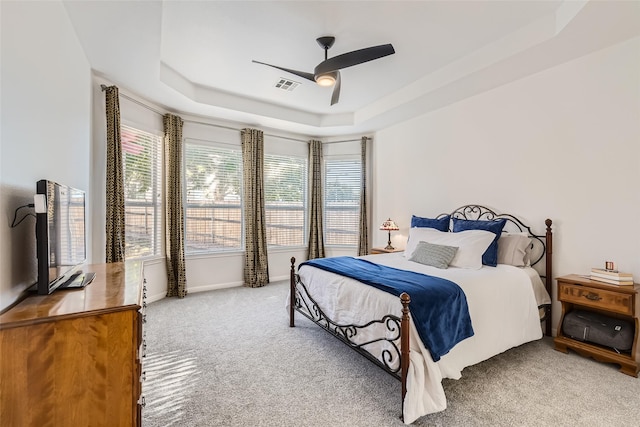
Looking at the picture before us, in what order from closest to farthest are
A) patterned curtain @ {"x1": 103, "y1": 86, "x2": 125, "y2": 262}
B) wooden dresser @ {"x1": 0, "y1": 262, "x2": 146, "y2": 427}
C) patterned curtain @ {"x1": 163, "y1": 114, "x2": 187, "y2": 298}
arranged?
1. wooden dresser @ {"x1": 0, "y1": 262, "x2": 146, "y2": 427}
2. patterned curtain @ {"x1": 103, "y1": 86, "x2": 125, "y2": 262}
3. patterned curtain @ {"x1": 163, "y1": 114, "x2": 187, "y2": 298}

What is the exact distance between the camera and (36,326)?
3.68 feet

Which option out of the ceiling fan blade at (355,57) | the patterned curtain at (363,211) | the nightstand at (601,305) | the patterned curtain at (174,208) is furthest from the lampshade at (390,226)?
the patterned curtain at (174,208)

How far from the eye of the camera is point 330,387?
2229 millimetres

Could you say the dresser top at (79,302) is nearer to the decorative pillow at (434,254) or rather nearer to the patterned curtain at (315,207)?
the decorative pillow at (434,254)

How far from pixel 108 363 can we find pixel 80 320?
0.21 meters

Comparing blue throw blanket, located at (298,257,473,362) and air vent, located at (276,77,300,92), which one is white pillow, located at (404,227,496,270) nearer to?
blue throw blanket, located at (298,257,473,362)

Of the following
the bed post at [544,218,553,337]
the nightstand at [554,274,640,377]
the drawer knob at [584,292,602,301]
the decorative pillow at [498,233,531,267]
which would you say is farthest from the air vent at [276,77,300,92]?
the drawer knob at [584,292,602,301]

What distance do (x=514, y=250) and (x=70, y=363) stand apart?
3.53m

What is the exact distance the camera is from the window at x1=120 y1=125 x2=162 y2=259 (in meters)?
3.89

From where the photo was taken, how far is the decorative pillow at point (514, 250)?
3061 mm

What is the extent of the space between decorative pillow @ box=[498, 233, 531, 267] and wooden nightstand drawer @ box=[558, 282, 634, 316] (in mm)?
406

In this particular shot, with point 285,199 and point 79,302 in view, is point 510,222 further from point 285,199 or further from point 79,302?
point 79,302

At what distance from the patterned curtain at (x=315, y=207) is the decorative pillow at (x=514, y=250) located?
3226 millimetres

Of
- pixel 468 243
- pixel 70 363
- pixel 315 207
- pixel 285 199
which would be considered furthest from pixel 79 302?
pixel 315 207
